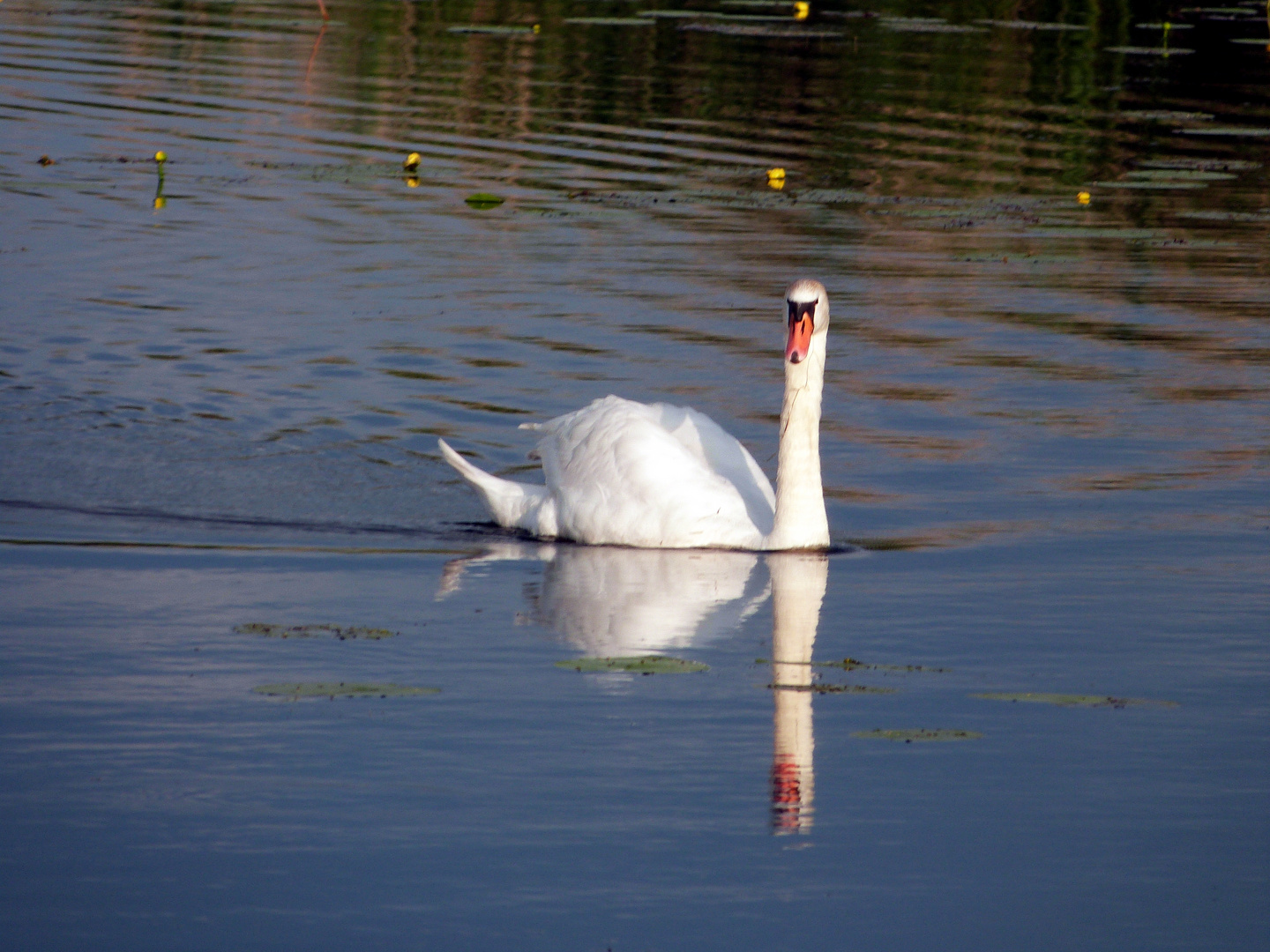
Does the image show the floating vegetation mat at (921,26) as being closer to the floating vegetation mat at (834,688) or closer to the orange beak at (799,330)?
the orange beak at (799,330)

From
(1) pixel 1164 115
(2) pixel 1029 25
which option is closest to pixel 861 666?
(1) pixel 1164 115

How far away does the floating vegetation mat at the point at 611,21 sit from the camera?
3709 centimetres

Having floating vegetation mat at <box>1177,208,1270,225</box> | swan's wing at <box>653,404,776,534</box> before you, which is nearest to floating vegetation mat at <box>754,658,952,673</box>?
swan's wing at <box>653,404,776,534</box>

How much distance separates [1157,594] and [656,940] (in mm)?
4578

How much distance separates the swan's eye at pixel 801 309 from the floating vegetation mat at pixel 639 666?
Answer: 104 inches

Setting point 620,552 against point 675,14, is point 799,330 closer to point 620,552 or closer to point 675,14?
point 620,552

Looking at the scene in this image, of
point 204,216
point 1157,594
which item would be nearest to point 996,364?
point 1157,594

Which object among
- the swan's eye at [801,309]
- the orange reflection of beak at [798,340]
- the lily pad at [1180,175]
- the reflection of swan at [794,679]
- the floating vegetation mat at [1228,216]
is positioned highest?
the lily pad at [1180,175]

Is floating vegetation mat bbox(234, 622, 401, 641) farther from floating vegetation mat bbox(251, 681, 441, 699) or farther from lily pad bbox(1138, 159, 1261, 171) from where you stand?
lily pad bbox(1138, 159, 1261, 171)

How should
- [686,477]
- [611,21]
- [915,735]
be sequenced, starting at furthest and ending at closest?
[611,21]
[686,477]
[915,735]

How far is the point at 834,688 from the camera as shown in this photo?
7879mm

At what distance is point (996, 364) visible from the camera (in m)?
14.8

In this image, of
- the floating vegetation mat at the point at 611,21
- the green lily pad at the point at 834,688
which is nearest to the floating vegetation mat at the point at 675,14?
the floating vegetation mat at the point at 611,21

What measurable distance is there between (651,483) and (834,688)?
2661mm
